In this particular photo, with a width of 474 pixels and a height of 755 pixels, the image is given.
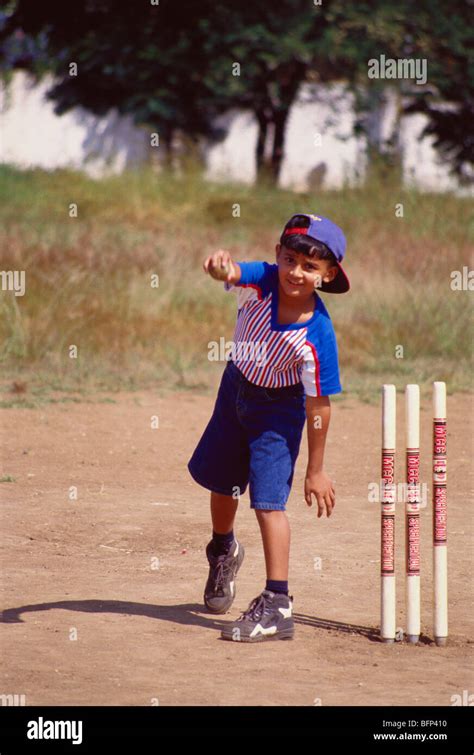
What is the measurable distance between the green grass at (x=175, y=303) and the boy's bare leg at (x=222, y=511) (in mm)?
4465

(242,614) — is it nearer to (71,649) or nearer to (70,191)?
(71,649)

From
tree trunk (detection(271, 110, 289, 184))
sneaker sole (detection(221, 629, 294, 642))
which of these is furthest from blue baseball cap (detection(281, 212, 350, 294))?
tree trunk (detection(271, 110, 289, 184))

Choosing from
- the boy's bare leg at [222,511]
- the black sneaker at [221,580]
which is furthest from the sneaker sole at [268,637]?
the boy's bare leg at [222,511]

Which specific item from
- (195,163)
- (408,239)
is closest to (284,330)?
(408,239)

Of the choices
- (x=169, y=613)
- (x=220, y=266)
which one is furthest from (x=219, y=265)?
(x=169, y=613)

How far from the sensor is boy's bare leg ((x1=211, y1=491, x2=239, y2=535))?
5371 millimetres

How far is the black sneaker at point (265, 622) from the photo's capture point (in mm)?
5125

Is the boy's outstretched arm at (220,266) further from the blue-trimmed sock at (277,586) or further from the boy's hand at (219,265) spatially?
the blue-trimmed sock at (277,586)

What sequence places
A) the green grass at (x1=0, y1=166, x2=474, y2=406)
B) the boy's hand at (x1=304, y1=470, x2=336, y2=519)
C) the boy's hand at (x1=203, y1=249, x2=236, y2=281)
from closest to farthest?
the boy's hand at (x1=203, y1=249, x2=236, y2=281) → the boy's hand at (x1=304, y1=470, x2=336, y2=519) → the green grass at (x1=0, y1=166, x2=474, y2=406)

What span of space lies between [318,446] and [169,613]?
1095 mm

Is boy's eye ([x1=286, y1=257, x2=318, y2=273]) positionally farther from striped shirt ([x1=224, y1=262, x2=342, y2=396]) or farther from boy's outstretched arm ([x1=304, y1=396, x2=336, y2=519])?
boy's outstretched arm ([x1=304, y1=396, x2=336, y2=519])

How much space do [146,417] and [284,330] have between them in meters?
4.70

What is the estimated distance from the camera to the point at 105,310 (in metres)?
12.0

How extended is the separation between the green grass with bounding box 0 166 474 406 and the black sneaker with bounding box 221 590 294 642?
482 cm
